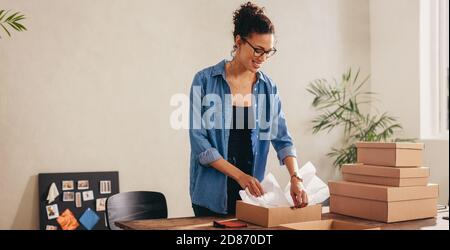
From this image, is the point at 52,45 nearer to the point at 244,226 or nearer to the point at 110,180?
the point at 110,180

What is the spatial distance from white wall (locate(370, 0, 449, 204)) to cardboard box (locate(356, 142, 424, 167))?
92.9 inches

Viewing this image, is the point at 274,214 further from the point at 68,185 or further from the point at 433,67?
the point at 433,67

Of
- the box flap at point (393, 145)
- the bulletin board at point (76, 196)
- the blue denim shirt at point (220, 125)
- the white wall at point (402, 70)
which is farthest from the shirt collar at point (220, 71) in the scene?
the white wall at point (402, 70)

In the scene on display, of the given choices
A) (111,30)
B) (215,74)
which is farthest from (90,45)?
(215,74)

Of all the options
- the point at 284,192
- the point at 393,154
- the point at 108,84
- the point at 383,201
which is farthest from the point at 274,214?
the point at 108,84

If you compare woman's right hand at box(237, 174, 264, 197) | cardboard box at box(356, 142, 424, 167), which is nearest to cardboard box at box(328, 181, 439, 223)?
cardboard box at box(356, 142, 424, 167)

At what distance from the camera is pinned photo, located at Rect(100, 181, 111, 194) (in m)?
3.57

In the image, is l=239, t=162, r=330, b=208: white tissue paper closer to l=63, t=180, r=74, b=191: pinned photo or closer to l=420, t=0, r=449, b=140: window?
l=63, t=180, r=74, b=191: pinned photo

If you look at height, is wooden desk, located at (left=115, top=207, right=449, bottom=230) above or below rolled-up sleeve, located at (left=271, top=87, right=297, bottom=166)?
below

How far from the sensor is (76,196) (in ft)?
11.4

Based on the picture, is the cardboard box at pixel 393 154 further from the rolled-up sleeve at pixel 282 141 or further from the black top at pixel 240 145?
the black top at pixel 240 145

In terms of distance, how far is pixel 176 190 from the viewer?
388 centimetres

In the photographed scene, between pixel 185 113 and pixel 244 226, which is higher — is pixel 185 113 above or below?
above

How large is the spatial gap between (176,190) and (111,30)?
126 centimetres
